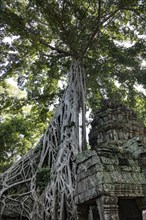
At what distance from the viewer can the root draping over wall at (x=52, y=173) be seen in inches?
175

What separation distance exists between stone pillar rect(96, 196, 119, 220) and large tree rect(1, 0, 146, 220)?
1.89 metres

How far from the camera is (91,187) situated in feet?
8.26

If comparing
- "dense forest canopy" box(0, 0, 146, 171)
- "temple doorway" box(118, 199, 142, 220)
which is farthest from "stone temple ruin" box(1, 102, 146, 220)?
"dense forest canopy" box(0, 0, 146, 171)

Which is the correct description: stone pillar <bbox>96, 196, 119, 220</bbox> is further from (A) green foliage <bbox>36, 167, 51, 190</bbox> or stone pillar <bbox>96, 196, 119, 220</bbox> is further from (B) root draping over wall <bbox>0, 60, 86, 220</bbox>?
(A) green foliage <bbox>36, 167, 51, 190</bbox>

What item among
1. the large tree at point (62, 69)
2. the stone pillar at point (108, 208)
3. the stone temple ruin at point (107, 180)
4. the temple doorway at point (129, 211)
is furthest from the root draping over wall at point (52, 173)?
the stone pillar at point (108, 208)

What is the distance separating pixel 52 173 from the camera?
523 centimetres

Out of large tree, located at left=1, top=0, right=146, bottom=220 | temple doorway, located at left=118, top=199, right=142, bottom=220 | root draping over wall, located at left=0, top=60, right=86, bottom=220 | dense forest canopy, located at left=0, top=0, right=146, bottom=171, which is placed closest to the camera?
temple doorway, located at left=118, top=199, right=142, bottom=220

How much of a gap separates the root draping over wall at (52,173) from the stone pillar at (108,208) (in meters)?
1.82

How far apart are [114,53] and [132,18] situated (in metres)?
1.45

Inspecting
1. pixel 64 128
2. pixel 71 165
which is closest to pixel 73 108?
pixel 64 128

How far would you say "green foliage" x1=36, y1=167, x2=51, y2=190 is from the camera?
17.3 feet

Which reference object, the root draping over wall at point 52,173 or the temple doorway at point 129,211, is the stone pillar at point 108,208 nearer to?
the temple doorway at point 129,211

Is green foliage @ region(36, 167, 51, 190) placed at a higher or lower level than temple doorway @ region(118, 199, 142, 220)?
higher

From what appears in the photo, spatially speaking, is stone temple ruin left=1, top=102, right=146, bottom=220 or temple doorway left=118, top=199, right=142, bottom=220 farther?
temple doorway left=118, top=199, right=142, bottom=220
